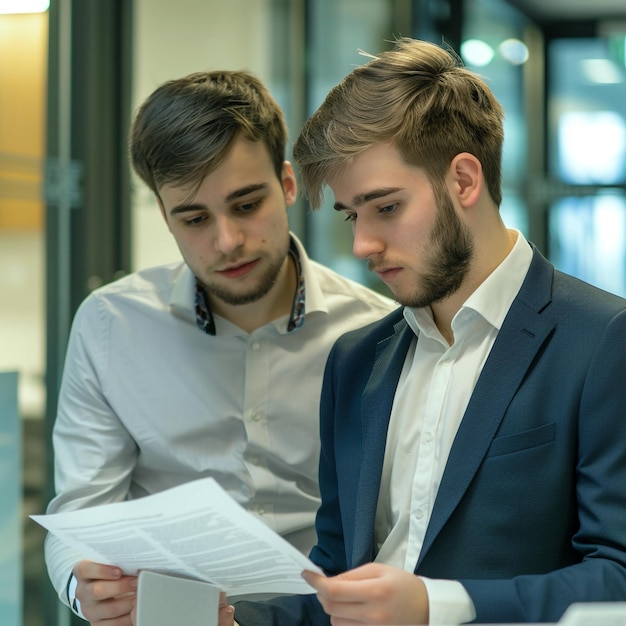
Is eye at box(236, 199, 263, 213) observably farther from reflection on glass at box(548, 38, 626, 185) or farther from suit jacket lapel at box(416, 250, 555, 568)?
reflection on glass at box(548, 38, 626, 185)

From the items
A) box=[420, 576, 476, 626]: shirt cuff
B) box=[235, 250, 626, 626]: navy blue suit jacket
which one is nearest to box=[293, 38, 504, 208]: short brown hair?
box=[235, 250, 626, 626]: navy blue suit jacket

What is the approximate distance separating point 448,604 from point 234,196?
980 millimetres

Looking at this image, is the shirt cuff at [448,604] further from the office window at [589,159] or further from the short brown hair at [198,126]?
the office window at [589,159]

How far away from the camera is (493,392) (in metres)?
1.59

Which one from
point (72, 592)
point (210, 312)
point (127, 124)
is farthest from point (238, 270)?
point (127, 124)

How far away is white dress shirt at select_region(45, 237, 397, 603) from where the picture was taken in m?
2.22

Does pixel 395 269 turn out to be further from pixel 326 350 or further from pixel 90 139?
pixel 90 139

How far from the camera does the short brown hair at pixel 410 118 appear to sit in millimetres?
1690

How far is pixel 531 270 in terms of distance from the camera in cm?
167

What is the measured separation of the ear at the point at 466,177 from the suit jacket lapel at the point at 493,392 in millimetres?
178

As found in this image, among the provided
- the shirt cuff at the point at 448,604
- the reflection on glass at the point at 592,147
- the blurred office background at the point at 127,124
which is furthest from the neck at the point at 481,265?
the reflection on glass at the point at 592,147

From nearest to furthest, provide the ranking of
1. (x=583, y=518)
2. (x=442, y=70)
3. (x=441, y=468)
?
1. (x=583, y=518)
2. (x=441, y=468)
3. (x=442, y=70)

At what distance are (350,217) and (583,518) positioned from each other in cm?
60

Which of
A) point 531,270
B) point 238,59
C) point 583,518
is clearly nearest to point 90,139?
point 238,59
